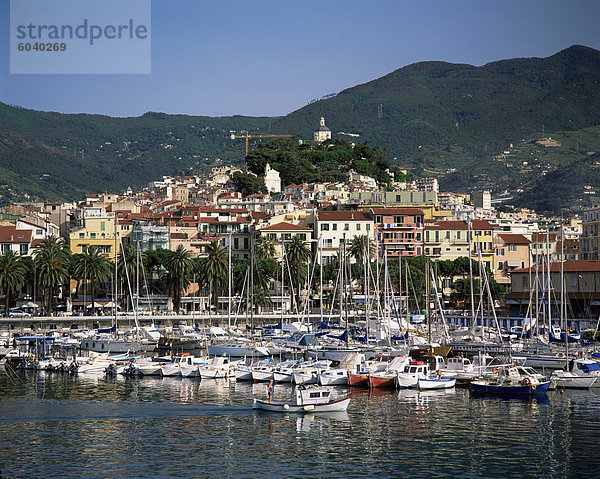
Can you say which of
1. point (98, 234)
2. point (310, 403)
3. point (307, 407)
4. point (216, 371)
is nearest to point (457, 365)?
point (310, 403)

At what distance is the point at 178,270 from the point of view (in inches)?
3858

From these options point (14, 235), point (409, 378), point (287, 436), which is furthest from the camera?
point (14, 235)

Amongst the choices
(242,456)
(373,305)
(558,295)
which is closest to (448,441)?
(242,456)

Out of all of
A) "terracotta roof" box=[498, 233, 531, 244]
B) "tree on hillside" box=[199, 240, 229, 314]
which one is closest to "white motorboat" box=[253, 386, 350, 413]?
"tree on hillside" box=[199, 240, 229, 314]

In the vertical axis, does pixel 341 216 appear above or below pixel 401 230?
above

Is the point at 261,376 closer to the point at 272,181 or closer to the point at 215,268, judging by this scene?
the point at 215,268

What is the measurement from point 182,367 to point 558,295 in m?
46.7

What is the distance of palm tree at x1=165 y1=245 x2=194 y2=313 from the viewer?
97.6 m

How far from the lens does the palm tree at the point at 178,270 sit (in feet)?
320

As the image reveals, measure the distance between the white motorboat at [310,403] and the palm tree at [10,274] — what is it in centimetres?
5541

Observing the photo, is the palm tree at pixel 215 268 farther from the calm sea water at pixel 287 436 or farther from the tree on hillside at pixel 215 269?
the calm sea water at pixel 287 436

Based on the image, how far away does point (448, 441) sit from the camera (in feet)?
122

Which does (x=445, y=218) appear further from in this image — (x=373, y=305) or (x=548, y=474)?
(x=548, y=474)

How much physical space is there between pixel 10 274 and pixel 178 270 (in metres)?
17.8
